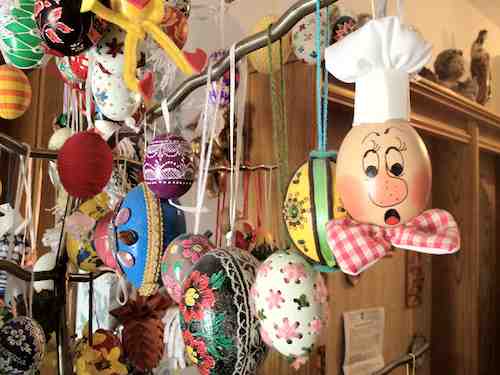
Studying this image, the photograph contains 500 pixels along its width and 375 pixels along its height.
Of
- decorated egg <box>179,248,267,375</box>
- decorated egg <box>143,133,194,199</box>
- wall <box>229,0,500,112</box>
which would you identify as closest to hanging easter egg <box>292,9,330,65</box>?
wall <box>229,0,500,112</box>

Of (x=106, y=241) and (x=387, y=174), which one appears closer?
(x=387, y=174)

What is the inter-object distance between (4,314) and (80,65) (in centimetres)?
26

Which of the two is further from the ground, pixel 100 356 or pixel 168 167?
pixel 168 167

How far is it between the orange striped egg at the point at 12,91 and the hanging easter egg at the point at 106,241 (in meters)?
0.16

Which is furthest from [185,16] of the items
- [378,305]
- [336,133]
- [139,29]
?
[378,305]

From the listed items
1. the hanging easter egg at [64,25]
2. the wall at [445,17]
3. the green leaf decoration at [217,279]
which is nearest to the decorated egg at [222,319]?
the green leaf decoration at [217,279]

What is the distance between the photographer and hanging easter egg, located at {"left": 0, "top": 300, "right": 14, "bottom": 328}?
527 mm

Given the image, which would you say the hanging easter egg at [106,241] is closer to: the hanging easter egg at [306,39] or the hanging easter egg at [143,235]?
the hanging easter egg at [143,235]

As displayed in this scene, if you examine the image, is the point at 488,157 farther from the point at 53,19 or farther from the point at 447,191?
the point at 53,19

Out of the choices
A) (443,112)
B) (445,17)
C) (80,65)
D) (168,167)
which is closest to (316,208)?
(168,167)

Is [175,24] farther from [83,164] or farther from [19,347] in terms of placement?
[19,347]

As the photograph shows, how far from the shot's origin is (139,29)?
17.6 inches

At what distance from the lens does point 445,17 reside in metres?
1.98

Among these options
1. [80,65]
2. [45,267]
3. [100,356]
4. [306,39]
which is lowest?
[100,356]
